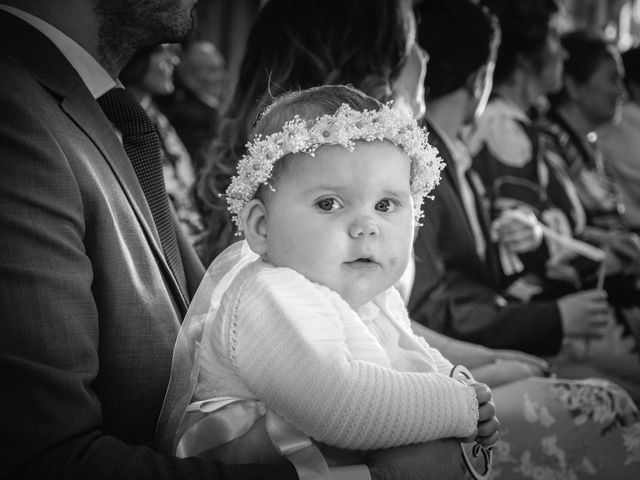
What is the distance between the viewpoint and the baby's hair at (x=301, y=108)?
1.37 m

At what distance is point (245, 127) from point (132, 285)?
97 cm

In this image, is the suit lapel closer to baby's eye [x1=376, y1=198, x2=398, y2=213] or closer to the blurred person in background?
baby's eye [x1=376, y1=198, x2=398, y2=213]

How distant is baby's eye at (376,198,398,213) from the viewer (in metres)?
1.37

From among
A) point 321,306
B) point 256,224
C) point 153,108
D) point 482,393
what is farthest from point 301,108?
point 153,108

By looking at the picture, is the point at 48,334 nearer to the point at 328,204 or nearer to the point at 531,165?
the point at 328,204

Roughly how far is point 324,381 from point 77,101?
71 centimetres

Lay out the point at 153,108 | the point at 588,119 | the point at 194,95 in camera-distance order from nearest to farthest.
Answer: the point at 153,108
the point at 588,119
the point at 194,95

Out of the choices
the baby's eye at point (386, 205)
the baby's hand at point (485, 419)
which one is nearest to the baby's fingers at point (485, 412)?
the baby's hand at point (485, 419)

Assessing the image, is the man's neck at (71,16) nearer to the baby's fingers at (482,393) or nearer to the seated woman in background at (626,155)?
the baby's fingers at (482,393)

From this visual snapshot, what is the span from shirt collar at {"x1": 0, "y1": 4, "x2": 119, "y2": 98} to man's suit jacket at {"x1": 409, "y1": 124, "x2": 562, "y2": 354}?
121cm

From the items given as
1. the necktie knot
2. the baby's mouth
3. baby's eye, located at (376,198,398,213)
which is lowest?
the baby's mouth

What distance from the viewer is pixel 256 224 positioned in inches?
55.2

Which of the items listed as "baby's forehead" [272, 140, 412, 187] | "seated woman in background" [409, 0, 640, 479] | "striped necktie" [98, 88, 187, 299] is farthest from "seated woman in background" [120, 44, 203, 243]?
"baby's forehead" [272, 140, 412, 187]

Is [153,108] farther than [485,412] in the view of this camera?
Yes
